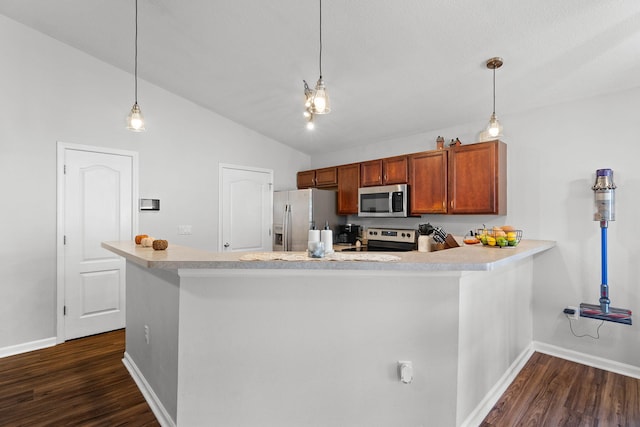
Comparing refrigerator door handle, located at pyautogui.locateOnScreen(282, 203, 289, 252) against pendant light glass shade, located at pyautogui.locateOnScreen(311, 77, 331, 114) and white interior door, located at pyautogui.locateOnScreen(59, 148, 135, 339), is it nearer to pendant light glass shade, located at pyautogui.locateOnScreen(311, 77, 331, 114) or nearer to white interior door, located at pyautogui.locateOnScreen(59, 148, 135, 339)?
white interior door, located at pyautogui.locateOnScreen(59, 148, 135, 339)

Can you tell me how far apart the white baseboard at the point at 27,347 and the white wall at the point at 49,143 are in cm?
4

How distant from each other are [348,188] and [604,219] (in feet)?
8.71

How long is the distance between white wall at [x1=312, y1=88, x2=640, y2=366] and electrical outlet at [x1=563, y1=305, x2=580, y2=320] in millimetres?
48

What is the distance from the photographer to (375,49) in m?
2.47

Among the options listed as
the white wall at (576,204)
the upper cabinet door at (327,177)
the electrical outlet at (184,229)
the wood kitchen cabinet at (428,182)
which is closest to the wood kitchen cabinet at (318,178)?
the upper cabinet door at (327,177)

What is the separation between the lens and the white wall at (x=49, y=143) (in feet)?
9.78

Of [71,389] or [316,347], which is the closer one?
[316,347]

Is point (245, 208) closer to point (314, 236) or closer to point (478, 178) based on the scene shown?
point (478, 178)

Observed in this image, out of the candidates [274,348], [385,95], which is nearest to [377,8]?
[385,95]

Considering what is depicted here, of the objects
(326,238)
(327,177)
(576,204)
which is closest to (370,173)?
(327,177)

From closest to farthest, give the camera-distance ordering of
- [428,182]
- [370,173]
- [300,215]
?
[428,182], [370,173], [300,215]

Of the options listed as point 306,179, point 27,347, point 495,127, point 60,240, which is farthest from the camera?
point 306,179

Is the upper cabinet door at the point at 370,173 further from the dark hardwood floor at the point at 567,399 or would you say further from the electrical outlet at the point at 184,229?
the dark hardwood floor at the point at 567,399

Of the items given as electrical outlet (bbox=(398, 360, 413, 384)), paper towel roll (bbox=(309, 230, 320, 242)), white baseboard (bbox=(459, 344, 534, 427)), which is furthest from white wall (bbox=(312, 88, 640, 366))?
paper towel roll (bbox=(309, 230, 320, 242))
